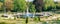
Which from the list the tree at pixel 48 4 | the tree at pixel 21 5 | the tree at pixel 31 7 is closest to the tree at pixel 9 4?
the tree at pixel 21 5

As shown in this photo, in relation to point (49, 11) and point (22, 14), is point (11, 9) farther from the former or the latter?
point (49, 11)

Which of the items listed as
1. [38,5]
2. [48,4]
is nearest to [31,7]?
[38,5]

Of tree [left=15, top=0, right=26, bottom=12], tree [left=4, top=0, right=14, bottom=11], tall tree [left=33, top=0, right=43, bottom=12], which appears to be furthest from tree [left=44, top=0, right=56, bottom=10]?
tree [left=4, top=0, right=14, bottom=11]

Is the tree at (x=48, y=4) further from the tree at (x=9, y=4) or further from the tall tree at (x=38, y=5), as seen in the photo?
the tree at (x=9, y=4)

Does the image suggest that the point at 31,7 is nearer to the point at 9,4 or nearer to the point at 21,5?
the point at 21,5

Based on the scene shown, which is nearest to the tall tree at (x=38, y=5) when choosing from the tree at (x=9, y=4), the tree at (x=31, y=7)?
the tree at (x=31, y=7)

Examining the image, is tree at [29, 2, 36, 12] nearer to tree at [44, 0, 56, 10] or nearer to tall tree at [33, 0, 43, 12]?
tall tree at [33, 0, 43, 12]

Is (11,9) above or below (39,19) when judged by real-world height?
above

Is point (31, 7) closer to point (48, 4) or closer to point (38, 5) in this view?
point (38, 5)

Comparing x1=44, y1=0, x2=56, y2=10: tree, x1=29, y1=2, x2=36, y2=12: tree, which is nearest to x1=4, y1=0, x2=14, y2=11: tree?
x1=29, y1=2, x2=36, y2=12: tree

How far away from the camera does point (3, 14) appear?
1585 mm

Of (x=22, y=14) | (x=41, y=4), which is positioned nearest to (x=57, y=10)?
(x=41, y=4)

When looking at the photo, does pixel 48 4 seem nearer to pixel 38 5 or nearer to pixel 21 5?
pixel 38 5

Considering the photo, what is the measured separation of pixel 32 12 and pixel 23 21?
0.48ft
